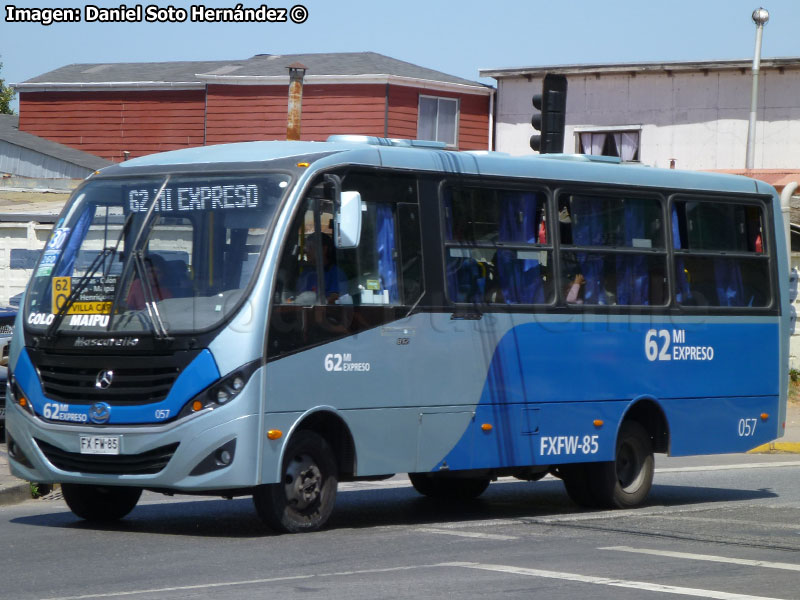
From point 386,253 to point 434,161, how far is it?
0.99m

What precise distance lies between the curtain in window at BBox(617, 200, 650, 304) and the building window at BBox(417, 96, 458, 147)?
28147 mm

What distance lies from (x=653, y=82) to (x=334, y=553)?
29.7 meters

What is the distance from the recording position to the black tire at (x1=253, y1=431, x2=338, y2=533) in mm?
10234

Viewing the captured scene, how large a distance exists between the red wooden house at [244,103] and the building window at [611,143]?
13.0 feet

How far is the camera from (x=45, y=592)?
790 centimetres

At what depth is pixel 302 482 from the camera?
10.4m

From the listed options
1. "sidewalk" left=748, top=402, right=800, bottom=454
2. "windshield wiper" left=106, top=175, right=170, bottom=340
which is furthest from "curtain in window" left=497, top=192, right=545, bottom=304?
"sidewalk" left=748, top=402, right=800, bottom=454

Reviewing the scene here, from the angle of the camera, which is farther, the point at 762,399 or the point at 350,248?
the point at 762,399

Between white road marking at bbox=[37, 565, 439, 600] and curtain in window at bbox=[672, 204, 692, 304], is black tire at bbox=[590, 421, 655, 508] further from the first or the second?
white road marking at bbox=[37, 565, 439, 600]

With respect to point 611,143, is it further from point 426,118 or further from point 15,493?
point 15,493

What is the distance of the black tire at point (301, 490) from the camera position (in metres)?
10.2

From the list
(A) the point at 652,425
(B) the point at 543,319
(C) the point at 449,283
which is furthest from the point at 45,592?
(A) the point at 652,425

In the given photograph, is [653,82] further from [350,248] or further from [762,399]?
[350,248]

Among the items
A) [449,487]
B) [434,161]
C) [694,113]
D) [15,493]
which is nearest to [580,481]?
[449,487]
